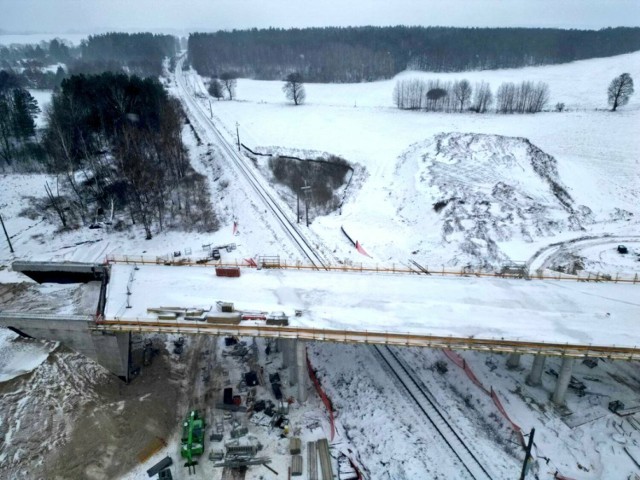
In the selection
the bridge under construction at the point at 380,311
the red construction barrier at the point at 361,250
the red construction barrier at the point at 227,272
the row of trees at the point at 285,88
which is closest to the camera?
the bridge under construction at the point at 380,311

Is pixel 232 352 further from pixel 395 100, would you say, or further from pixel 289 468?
pixel 395 100

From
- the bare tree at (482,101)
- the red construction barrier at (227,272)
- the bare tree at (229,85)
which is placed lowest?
the red construction barrier at (227,272)

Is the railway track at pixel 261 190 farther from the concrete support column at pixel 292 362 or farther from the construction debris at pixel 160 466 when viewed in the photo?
the construction debris at pixel 160 466

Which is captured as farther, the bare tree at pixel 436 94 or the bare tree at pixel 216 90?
the bare tree at pixel 216 90

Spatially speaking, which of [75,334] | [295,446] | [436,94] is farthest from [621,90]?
[75,334]

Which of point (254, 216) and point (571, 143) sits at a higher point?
point (571, 143)

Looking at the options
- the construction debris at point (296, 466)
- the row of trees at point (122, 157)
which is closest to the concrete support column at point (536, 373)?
the construction debris at point (296, 466)

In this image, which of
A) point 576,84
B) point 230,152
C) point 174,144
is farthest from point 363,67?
point 174,144

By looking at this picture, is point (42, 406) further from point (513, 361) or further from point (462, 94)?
point (462, 94)
